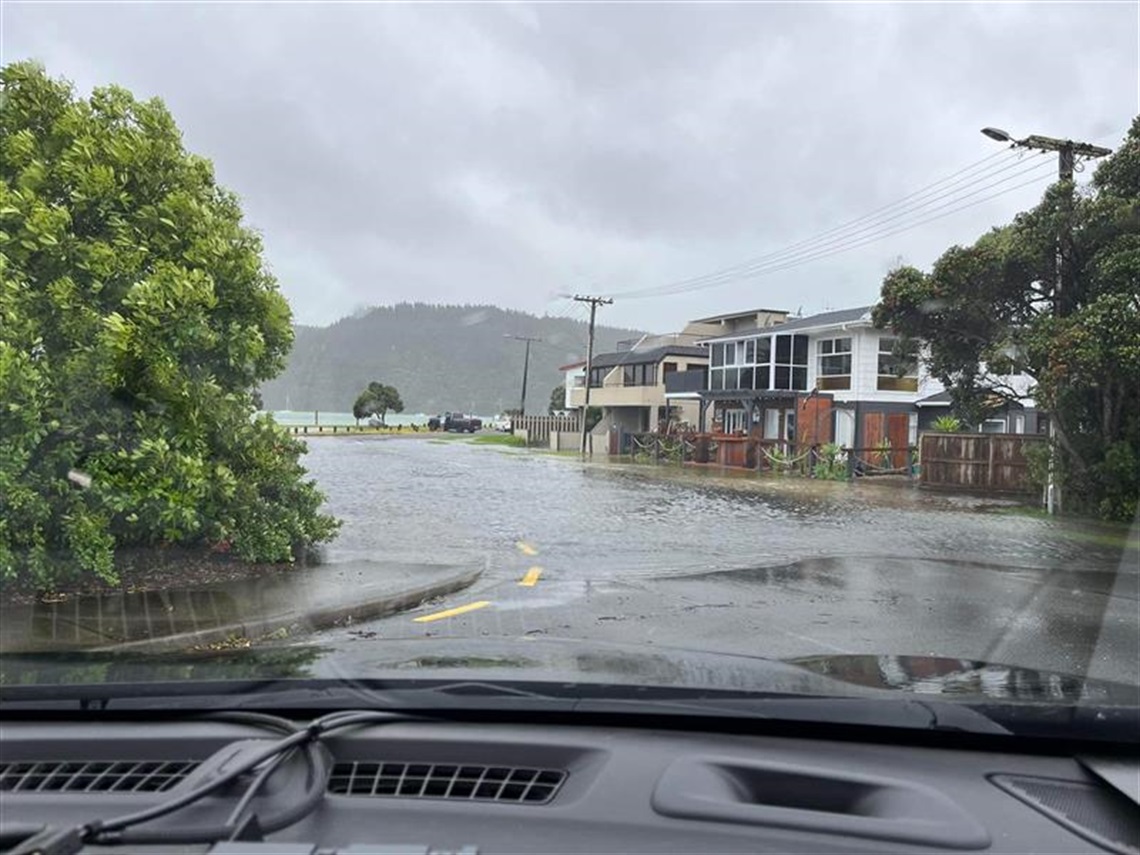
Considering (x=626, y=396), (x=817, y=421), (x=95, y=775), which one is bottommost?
(x=95, y=775)

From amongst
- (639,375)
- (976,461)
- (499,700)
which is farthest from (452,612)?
(639,375)

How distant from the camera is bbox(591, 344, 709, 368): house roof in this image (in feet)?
168

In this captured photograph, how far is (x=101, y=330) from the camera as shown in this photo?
7582 mm

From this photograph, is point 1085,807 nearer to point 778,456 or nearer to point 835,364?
point 778,456

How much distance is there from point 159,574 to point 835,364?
30.8m

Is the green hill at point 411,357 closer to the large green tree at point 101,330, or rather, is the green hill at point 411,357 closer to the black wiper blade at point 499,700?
the large green tree at point 101,330

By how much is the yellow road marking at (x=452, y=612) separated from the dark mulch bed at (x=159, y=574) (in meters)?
2.11

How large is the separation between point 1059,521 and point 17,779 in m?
18.2

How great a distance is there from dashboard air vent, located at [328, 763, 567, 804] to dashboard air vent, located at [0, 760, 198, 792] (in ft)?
1.43

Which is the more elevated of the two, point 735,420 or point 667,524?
point 735,420

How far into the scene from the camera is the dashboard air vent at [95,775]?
241 centimetres

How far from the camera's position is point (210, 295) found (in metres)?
7.95

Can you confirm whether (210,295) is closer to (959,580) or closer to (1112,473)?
(959,580)

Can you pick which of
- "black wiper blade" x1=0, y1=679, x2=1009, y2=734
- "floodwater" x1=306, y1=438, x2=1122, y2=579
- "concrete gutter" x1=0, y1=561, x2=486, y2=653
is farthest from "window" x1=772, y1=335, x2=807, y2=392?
"black wiper blade" x1=0, y1=679, x2=1009, y2=734
